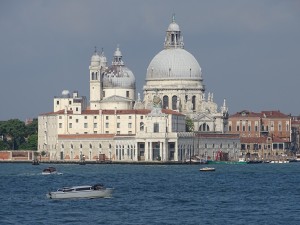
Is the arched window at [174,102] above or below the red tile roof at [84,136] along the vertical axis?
above

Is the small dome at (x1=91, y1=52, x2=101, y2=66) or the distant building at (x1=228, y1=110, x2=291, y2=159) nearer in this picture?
the small dome at (x1=91, y1=52, x2=101, y2=66)

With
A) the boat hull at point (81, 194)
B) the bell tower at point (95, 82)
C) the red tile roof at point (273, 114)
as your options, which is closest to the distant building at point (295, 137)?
the red tile roof at point (273, 114)

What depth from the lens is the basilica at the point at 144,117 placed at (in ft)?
423

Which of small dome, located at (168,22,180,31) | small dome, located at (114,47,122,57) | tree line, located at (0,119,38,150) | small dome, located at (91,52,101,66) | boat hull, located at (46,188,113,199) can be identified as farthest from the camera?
tree line, located at (0,119,38,150)

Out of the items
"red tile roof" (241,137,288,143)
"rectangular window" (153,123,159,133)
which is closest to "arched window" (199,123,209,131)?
"rectangular window" (153,123,159,133)

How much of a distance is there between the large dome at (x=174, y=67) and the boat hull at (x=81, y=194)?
2930 inches

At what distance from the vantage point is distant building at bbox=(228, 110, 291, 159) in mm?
156375

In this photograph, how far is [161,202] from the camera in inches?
2525

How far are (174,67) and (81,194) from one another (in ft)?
250

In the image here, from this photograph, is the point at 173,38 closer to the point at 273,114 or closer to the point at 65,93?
the point at 65,93

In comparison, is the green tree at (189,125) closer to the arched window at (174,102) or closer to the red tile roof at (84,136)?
the arched window at (174,102)

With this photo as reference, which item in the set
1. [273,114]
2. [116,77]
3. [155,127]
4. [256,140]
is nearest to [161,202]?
[155,127]

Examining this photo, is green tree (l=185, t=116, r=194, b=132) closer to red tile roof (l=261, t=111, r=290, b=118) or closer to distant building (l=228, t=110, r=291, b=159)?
distant building (l=228, t=110, r=291, b=159)

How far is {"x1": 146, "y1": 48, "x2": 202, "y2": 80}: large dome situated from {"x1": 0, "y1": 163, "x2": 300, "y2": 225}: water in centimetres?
5135
